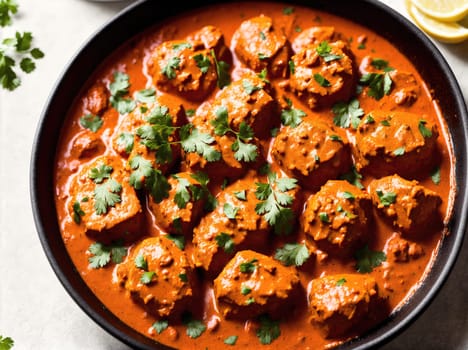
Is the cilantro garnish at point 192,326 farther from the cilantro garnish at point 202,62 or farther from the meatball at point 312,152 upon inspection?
the cilantro garnish at point 202,62

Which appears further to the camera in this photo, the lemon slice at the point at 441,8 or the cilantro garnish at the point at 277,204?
the lemon slice at the point at 441,8

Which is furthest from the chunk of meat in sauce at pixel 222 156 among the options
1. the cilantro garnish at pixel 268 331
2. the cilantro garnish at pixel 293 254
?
the cilantro garnish at pixel 268 331

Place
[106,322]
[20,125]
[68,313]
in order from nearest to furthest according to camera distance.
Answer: [106,322] → [68,313] → [20,125]

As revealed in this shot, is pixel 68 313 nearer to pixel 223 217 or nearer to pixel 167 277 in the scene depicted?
pixel 167 277

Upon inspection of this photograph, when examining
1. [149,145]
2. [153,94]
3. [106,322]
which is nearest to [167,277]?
[106,322]

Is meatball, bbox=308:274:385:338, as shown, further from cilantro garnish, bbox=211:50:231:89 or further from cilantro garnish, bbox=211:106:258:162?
cilantro garnish, bbox=211:50:231:89

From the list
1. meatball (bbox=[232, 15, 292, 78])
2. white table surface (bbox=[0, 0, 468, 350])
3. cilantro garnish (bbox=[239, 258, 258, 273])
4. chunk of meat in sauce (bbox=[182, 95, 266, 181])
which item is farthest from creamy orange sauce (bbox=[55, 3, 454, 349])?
white table surface (bbox=[0, 0, 468, 350])
